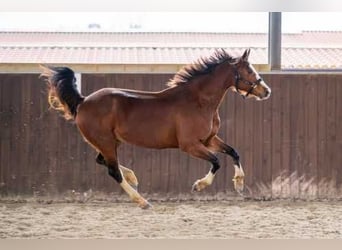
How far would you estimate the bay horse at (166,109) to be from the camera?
205 inches

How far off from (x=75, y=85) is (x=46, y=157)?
0.51 meters

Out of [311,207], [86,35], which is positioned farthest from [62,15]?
[311,207]

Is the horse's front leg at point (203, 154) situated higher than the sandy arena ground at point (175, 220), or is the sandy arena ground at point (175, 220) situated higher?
the horse's front leg at point (203, 154)

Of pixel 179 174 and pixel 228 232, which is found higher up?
pixel 179 174

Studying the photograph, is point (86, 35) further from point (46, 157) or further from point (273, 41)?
point (273, 41)

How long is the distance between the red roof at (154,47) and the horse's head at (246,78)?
61 millimetres

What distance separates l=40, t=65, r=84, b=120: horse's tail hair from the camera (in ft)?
17.1

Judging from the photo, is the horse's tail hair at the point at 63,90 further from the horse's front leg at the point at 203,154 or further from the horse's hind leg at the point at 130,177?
the horse's front leg at the point at 203,154

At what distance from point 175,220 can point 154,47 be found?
110 centimetres

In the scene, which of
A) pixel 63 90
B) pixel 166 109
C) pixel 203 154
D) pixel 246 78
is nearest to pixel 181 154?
pixel 203 154

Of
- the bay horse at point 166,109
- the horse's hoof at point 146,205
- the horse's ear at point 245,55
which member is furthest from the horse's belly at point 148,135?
the horse's ear at point 245,55

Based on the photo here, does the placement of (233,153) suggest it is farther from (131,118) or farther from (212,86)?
(131,118)

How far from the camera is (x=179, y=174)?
17.7 feet

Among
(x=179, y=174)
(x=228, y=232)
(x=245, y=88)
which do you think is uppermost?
(x=245, y=88)
